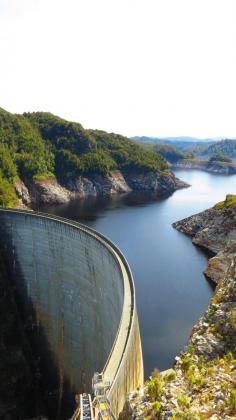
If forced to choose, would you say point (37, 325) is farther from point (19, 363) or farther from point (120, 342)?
point (120, 342)

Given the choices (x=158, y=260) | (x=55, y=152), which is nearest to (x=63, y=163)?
(x=55, y=152)

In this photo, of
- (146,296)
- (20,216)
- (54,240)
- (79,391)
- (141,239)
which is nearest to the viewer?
(79,391)

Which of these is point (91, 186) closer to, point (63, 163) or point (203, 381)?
point (63, 163)

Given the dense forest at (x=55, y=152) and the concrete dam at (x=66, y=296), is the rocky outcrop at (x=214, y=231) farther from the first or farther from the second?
the dense forest at (x=55, y=152)

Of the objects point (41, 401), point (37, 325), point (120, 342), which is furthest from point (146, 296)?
point (120, 342)

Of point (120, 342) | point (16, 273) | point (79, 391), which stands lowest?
point (79, 391)

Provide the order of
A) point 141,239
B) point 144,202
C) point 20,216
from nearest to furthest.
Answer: point 20,216 < point 141,239 < point 144,202

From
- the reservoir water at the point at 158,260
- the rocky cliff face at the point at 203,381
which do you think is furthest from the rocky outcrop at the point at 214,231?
the rocky cliff face at the point at 203,381
